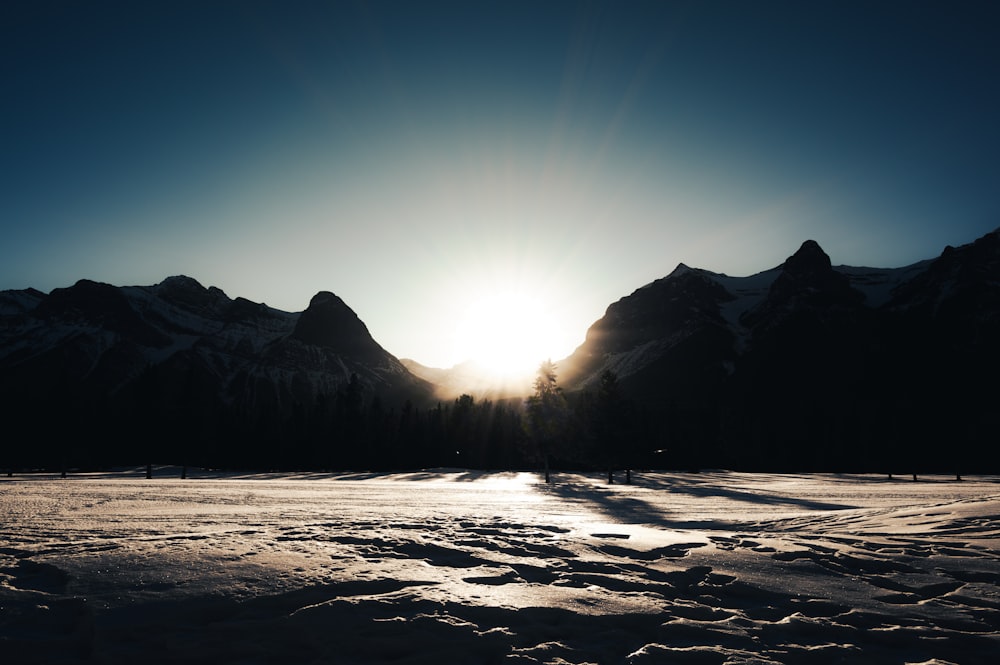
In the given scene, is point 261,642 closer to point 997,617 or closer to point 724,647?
point 724,647

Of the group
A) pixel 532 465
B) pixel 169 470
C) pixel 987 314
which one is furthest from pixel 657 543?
pixel 987 314

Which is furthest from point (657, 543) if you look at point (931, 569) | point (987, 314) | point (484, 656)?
point (987, 314)

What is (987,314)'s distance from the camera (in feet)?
626

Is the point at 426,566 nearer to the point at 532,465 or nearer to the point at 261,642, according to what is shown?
the point at 261,642

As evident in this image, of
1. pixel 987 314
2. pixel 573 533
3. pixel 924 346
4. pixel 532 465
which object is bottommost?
pixel 532 465

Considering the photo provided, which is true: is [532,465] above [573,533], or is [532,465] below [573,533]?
below

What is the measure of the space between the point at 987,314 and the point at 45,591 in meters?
267

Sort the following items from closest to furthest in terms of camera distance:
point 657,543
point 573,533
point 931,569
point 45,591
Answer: point 45,591 → point 931,569 → point 657,543 → point 573,533

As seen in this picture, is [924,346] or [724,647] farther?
[924,346]

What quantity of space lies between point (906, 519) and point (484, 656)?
11380 mm

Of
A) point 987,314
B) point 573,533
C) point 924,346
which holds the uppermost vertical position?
point 987,314

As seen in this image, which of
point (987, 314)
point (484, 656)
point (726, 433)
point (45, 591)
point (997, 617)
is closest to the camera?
point (484, 656)

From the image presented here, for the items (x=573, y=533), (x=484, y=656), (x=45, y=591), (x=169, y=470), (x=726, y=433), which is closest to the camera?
(x=484, y=656)

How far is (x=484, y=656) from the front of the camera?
402cm
